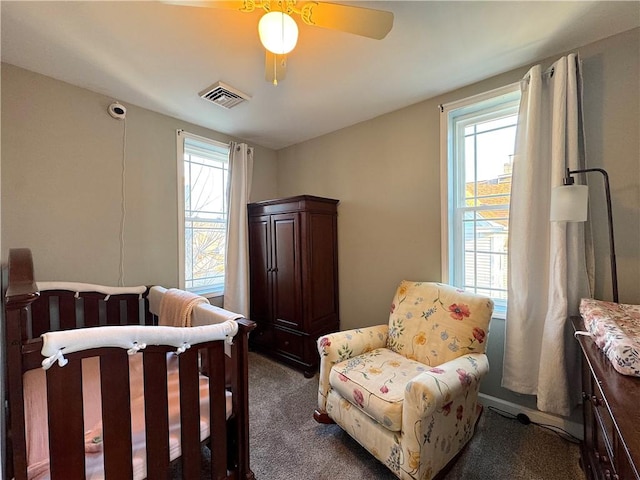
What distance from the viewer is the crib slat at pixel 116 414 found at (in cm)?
96

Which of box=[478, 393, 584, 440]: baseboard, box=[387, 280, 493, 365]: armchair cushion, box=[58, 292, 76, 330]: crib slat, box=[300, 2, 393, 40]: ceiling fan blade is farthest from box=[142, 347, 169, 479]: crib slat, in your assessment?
box=[478, 393, 584, 440]: baseboard

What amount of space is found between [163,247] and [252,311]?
1123 millimetres

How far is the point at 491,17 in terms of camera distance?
4.64 ft

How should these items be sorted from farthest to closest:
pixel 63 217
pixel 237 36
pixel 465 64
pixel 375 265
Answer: pixel 375 265
pixel 63 217
pixel 465 64
pixel 237 36

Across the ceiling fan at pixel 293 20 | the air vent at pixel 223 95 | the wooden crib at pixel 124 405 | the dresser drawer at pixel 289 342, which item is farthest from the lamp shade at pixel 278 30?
the dresser drawer at pixel 289 342

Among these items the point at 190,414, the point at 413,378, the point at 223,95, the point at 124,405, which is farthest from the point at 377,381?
the point at 223,95

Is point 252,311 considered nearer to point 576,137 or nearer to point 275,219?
point 275,219

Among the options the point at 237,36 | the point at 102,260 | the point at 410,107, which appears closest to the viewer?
the point at 237,36

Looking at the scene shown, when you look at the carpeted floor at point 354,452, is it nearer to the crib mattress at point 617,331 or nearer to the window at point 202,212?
the crib mattress at point 617,331

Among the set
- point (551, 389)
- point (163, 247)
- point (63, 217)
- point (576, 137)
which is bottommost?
point (551, 389)

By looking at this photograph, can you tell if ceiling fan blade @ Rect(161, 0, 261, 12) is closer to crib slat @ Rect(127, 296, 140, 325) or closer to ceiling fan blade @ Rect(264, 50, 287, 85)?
ceiling fan blade @ Rect(264, 50, 287, 85)

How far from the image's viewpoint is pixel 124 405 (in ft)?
3.24

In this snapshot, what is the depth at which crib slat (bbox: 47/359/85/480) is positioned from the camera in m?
0.89

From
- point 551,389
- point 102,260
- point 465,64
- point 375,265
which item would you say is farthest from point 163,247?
point 551,389
